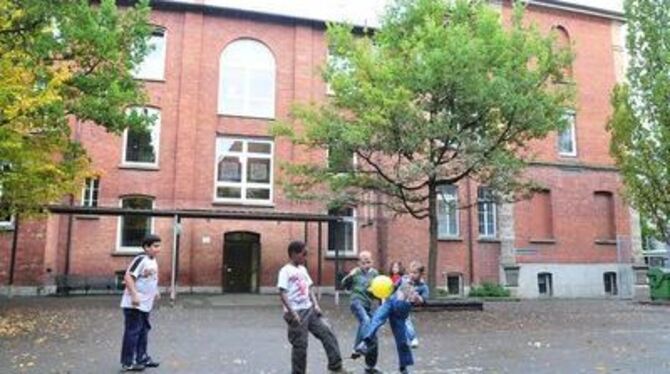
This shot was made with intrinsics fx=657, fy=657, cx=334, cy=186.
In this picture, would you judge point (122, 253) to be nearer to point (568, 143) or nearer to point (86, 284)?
point (86, 284)

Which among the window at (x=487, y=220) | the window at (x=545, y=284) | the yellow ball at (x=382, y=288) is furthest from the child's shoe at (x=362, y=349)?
the window at (x=545, y=284)

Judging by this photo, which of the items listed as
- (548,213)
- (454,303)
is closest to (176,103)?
(454,303)

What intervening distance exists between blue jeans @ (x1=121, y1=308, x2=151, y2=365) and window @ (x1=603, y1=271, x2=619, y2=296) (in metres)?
26.3

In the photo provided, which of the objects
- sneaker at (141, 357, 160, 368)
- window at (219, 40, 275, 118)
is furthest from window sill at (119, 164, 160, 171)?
sneaker at (141, 357, 160, 368)

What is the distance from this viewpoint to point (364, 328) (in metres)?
9.24

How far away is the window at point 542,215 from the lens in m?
29.8

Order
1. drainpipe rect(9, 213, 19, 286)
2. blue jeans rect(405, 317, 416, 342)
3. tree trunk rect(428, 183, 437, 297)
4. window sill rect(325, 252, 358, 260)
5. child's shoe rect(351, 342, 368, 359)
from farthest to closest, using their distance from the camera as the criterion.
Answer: window sill rect(325, 252, 358, 260) → drainpipe rect(9, 213, 19, 286) → tree trunk rect(428, 183, 437, 297) → blue jeans rect(405, 317, 416, 342) → child's shoe rect(351, 342, 368, 359)

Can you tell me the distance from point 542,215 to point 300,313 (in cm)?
2406

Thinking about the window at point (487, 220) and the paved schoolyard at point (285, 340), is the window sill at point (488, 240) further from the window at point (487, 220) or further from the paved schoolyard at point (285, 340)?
the paved schoolyard at point (285, 340)

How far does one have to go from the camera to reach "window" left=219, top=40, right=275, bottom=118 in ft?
89.9

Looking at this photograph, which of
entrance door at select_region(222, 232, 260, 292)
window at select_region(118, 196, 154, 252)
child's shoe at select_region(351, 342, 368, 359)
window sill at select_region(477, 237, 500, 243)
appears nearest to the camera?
child's shoe at select_region(351, 342, 368, 359)

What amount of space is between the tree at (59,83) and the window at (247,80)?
9.37 metres

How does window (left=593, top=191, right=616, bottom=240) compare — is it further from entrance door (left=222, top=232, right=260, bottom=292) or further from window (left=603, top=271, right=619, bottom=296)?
entrance door (left=222, top=232, right=260, bottom=292)

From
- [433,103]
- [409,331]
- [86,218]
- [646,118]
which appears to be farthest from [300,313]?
[646,118]
